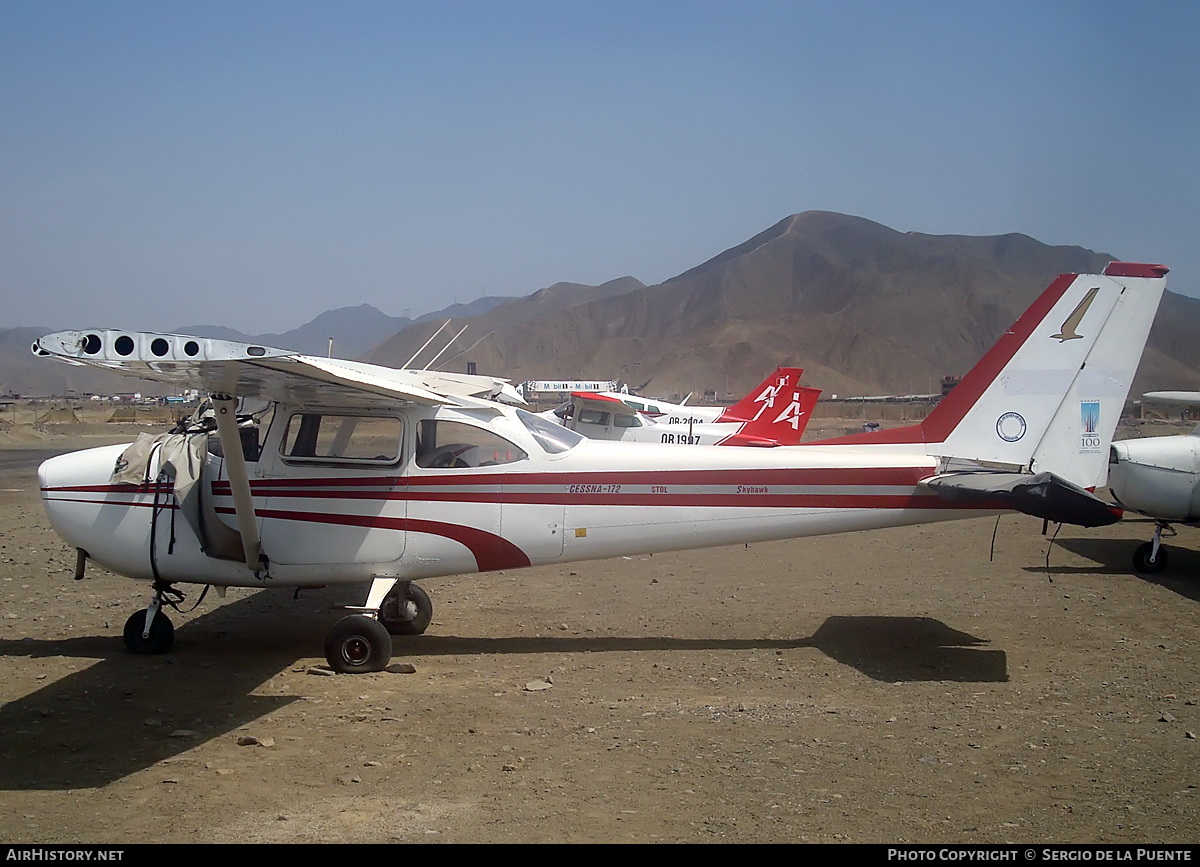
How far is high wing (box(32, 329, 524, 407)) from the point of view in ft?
16.0

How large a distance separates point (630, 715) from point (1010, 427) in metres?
4.24


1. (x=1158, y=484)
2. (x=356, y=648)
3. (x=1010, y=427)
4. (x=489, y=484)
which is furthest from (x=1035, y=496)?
(x=1158, y=484)

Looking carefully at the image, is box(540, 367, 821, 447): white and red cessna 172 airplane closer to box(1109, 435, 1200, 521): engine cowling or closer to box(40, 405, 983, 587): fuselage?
box(1109, 435, 1200, 521): engine cowling

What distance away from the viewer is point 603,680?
7043 millimetres

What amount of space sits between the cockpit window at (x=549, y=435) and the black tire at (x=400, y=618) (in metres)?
1.85

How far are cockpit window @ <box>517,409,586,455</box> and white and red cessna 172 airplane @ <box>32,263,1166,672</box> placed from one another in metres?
0.02

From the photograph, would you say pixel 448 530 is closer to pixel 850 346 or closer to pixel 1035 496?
pixel 1035 496

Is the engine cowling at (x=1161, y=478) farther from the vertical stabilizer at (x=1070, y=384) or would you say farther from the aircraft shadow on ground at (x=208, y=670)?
the aircraft shadow on ground at (x=208, y=670)

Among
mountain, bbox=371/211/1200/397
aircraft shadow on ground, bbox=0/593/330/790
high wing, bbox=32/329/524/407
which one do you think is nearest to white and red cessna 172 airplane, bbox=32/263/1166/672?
high wing, bbox=32/329/524/407

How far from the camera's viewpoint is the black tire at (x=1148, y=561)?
36.9 feet

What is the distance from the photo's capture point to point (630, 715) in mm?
6141

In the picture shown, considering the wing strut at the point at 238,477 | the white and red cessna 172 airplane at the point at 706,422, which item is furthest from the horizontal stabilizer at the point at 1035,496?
the white and red cessna 172 airplane at the point at 706,422
